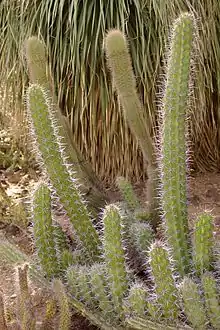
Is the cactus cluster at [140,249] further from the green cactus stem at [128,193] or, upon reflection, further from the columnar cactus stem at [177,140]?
the green cactus stem at [128,193]

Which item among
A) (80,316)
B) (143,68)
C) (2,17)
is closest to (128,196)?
(80,316)

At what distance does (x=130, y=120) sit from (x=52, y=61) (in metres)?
1.01

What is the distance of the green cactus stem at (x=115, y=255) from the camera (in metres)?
2.07

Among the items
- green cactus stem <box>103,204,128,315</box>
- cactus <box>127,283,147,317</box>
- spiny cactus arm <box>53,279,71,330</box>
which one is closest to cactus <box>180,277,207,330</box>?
cactus <box>127,283,147,317</box>

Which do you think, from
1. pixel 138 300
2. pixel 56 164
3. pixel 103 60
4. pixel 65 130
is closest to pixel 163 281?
pixel 138 300

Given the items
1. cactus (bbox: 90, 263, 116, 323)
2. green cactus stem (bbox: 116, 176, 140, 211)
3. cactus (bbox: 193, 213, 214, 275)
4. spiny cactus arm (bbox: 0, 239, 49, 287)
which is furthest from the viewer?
green cactus stem (bbox: 116, 176, 140, 211)

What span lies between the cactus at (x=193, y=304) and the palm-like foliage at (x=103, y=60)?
1636mm

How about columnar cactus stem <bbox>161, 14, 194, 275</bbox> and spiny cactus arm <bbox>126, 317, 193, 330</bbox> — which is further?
columnar cactus stem <bbox>161, 14, 194, 275</bbox>

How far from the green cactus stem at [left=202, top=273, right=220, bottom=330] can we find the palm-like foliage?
1.62 m

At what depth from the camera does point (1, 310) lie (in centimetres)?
201

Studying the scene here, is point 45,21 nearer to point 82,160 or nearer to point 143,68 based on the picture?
point 143,68

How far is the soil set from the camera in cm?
264

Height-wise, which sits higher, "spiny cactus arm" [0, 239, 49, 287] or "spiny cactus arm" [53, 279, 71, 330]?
"spiny cactus arm" [0, 239, 49, 287]

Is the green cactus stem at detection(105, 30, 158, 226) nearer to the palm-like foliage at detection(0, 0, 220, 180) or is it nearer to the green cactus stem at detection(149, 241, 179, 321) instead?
the palm-like foliage at detection(0, 0, 220, 180)
